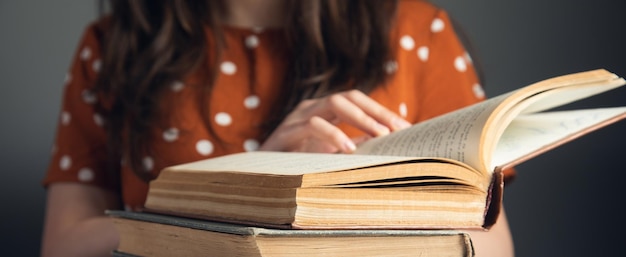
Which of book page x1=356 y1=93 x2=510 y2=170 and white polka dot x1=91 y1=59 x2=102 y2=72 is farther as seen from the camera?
white polka dot x1=91 y1=59 x2=102 y2=72

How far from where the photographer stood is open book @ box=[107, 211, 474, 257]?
1.53 ft

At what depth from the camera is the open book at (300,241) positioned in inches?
18.3

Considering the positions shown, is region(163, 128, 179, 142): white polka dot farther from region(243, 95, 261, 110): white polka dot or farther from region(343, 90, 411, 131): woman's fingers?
region(343, 90, 411, 131): woman's fingers

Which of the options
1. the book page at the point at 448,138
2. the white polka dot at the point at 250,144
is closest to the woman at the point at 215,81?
the white polka dot at the point at 250,144

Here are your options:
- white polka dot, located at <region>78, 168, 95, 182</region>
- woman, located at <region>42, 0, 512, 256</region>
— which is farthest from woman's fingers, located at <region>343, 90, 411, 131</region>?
white polka dot, located at <region>78, 168, 95, 182</region>

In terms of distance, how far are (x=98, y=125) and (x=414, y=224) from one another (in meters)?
0.80

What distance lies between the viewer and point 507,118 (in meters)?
0.57

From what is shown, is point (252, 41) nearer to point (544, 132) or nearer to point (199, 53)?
point (199, 53)

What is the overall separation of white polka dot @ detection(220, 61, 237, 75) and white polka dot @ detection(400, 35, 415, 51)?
25 cm

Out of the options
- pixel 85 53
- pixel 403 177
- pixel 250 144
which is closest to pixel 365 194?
pixel 403 177

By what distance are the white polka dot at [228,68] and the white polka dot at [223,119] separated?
70mm

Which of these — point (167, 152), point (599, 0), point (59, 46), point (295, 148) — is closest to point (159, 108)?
point (167, 152)

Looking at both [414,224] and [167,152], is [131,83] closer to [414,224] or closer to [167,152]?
[167,152]

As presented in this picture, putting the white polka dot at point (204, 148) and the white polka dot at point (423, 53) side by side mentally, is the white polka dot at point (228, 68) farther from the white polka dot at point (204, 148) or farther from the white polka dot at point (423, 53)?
the white polka dot at point (423, 53)
